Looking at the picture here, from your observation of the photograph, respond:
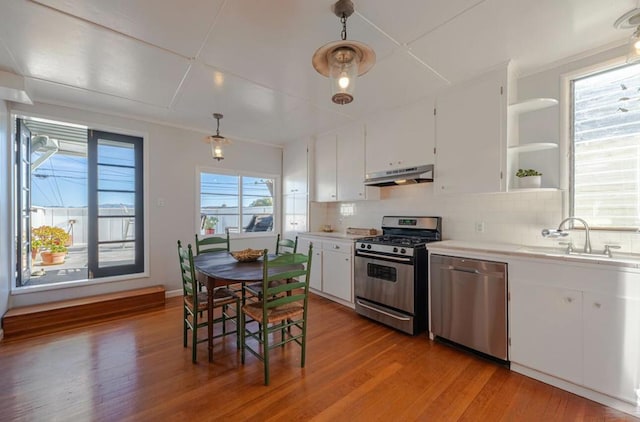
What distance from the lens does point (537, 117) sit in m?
2.49

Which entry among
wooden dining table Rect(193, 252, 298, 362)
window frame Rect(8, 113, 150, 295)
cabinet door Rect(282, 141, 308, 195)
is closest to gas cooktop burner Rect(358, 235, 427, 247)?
wooden dining table Rect(193, 252, 298, 362)

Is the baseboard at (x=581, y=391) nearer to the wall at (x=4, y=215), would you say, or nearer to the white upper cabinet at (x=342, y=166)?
the white upper cabinet at (x=342, y=166)

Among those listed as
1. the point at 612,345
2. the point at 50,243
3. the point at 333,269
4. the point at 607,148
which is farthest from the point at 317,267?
the point at 50,243

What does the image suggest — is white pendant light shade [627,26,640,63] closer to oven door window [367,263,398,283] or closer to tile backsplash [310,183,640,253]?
tile backsplash [310,183,640,253]

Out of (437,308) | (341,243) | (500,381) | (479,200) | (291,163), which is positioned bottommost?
(500,381)

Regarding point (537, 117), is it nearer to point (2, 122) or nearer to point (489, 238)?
point (489, 238)

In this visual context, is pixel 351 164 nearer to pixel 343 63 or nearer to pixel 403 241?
pixel 403 241

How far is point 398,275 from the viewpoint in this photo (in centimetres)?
289

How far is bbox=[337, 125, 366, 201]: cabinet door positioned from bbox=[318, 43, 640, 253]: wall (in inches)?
33.2

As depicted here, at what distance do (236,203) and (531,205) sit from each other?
4.00m

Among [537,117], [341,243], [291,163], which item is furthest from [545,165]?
[291,163]

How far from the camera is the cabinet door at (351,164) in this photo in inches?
147

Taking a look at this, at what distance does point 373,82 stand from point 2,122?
12.3ft

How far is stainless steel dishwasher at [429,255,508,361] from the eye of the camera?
7.33 ft
